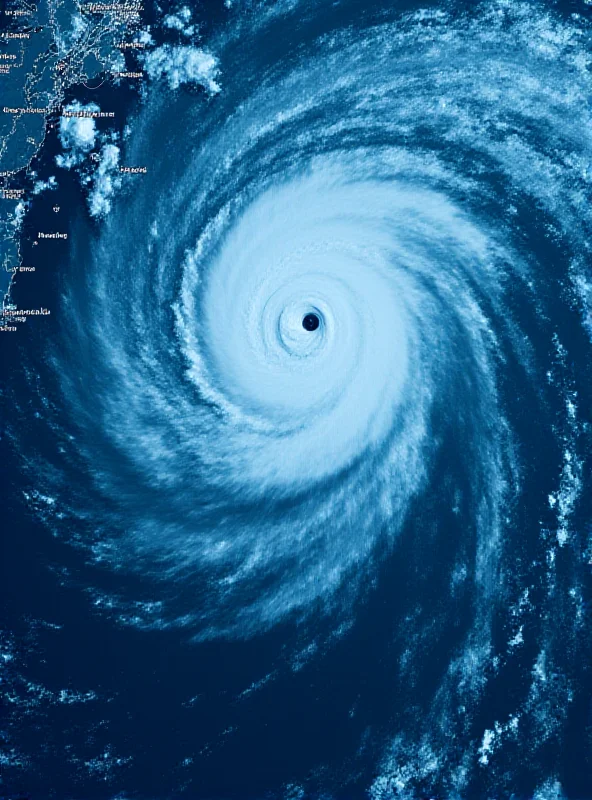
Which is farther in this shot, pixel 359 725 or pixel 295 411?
pixel 295 411

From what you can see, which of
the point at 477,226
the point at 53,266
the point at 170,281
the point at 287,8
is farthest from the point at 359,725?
the point at 287,8

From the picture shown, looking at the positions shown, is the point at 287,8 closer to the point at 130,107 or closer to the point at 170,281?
the point at 130,107

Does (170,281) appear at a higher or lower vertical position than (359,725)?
higher

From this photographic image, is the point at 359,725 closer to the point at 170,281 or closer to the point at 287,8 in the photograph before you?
the point at 170,281

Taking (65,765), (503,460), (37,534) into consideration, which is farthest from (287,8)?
(65,765)

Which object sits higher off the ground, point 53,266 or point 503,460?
point 53,266

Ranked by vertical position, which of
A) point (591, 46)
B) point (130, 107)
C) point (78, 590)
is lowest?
point (78, 590)
